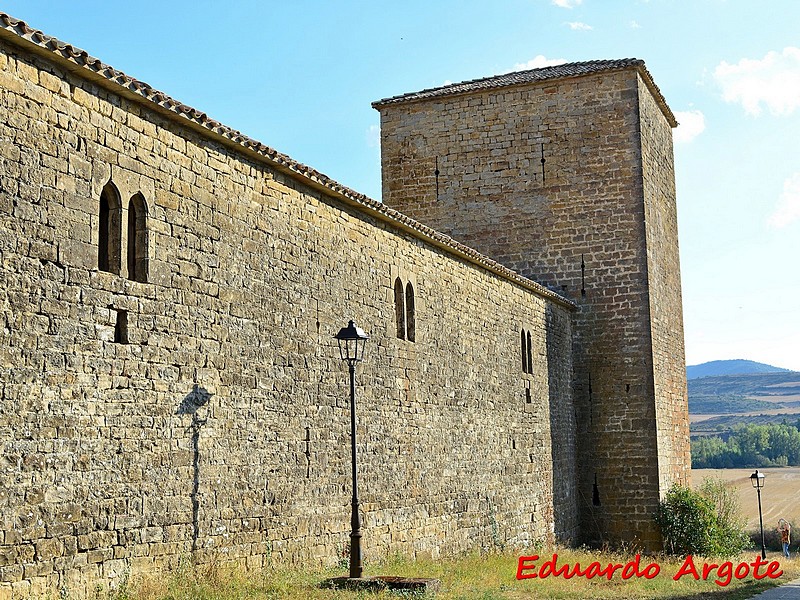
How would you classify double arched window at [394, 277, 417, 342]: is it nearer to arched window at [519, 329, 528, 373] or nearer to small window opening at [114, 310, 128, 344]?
arched window at [519, 329, 528, 373]

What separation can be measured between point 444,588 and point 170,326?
14.3ft

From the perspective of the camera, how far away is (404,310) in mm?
13891

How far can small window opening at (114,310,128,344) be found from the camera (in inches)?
331

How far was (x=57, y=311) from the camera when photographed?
7707 mm

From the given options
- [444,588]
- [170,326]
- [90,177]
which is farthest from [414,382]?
[90,177]

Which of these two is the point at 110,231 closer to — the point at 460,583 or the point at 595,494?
the point at 460,583

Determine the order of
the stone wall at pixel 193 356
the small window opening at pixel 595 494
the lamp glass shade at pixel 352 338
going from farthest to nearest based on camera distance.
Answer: the small window opening at pixel 595 494
the lamp glass shade at pixel 352 338
the stone wall at pixel 193 356

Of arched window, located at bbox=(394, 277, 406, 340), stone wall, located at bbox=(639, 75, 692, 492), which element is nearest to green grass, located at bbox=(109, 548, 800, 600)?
arched window, located at bbox=(394, 277, 406, 340)

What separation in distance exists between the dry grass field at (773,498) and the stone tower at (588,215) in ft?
46.0

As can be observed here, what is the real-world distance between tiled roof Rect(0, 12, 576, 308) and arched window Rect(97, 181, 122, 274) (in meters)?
0.92

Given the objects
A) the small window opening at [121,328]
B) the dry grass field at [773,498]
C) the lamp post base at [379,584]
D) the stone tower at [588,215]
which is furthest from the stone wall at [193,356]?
the dry grass field at [773,498]

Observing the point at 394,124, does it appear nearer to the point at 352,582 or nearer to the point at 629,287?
the point at 629,287

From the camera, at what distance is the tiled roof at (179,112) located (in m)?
7.57

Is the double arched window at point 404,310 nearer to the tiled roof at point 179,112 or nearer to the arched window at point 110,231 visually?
the tiled roof at point 179,112
